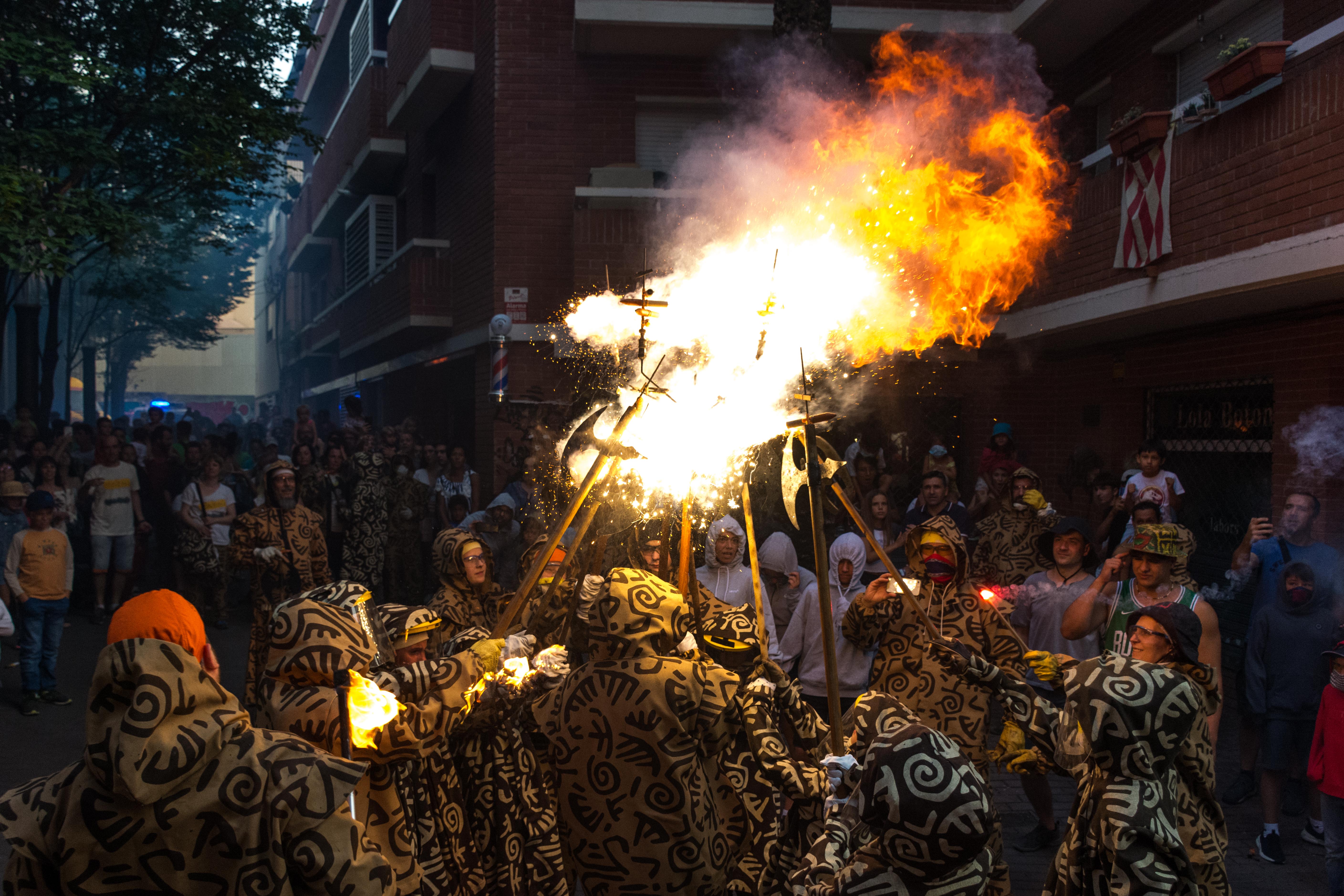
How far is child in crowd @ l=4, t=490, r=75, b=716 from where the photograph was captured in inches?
322

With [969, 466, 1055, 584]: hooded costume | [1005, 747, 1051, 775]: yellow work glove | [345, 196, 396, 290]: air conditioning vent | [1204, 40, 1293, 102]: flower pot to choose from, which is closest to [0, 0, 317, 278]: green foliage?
[345, 196, 396, 290]: air conditioning vent

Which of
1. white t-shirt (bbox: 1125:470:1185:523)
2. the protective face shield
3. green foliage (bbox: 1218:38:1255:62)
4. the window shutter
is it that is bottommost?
the protective face shield

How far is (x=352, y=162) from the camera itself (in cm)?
2009

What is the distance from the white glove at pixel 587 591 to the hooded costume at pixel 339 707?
113 centimetres

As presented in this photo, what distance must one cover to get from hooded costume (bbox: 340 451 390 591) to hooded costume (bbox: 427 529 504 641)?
16.2 ft

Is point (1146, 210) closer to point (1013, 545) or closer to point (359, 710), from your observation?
point (1013, 545)

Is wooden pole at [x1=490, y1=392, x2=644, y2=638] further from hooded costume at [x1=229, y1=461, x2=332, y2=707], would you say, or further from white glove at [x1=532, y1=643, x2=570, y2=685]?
hooded costume at [x1=229, y1=461, x2=332, y2=707]

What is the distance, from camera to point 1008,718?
15.5 ft

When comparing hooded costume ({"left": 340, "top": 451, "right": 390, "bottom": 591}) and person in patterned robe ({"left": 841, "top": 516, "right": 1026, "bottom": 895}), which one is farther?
hooded costume ({"left": 340, "top": 451, "right": 390, "bottom": 591})

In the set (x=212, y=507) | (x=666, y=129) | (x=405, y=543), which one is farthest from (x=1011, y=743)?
(x=666, y=129)

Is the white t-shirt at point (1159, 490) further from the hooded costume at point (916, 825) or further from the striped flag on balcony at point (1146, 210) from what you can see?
the hooded costume at point (916, 825)

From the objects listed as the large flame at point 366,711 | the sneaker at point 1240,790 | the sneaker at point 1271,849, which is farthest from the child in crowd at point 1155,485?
the large flame at point 366,711

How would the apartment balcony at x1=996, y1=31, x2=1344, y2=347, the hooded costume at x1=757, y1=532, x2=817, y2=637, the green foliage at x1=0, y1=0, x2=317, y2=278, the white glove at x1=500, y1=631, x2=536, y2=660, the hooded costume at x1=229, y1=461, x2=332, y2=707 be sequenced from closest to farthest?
the white glove at x1=500, y1=631, x2=536, y2=660
the apartment balcony at x1=996, y1=31, x2=1344, y2=347
the hooded costume at x1=757, y1=532, x2=817, y2=637
the hooded costume at x1=229, y1=461, x2=332, y2=707
the green foliage at x1=0, y1=0, x2=317, y2=278

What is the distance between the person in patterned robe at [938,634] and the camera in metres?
4.84
